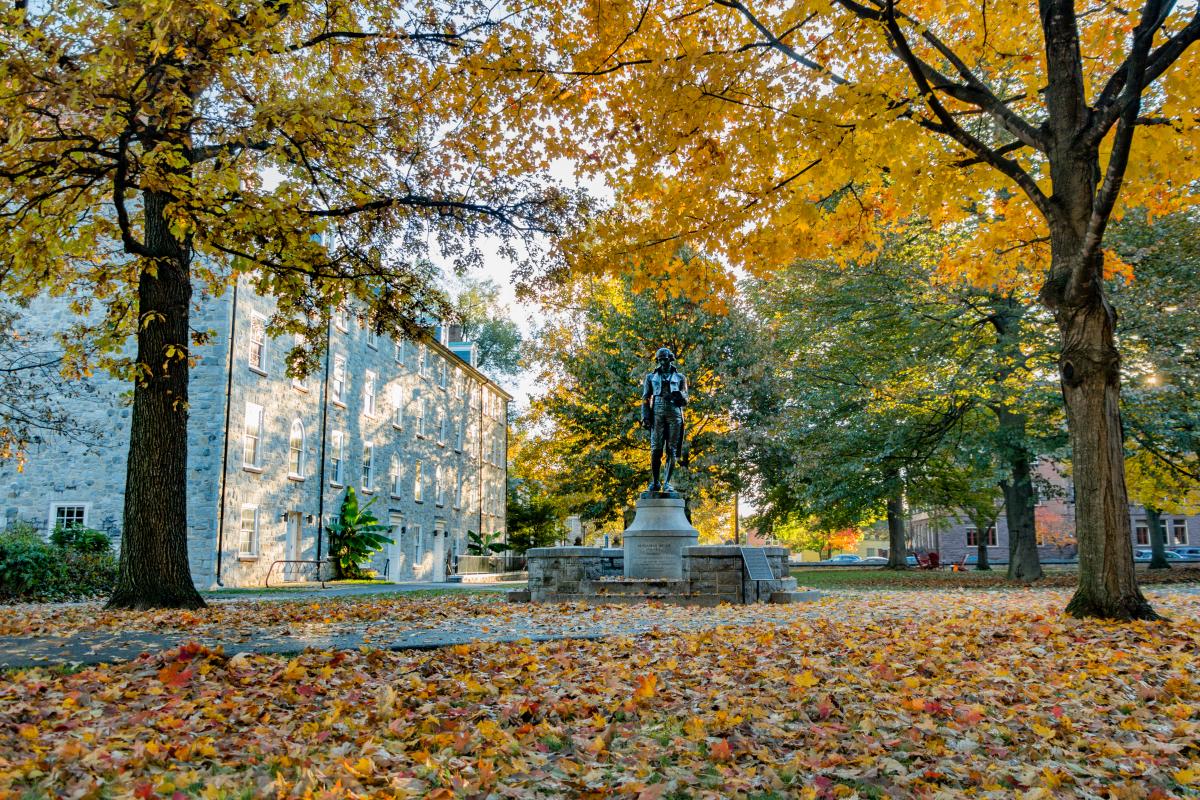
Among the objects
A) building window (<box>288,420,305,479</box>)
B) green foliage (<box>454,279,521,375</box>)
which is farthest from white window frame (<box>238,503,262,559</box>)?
green foliage (<box>454,279,521,375</box>)

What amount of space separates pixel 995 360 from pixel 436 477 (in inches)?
1004

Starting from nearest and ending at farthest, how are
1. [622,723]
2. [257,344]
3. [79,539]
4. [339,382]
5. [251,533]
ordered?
[622,723]
[79,539]
[251,533]
[257,344]
[339,382]

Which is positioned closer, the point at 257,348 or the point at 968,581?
the point at 968,581

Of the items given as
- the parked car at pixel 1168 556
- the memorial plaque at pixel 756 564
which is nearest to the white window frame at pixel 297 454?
the memorial plaque at pixel 756 564

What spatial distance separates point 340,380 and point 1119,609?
81.3 feet

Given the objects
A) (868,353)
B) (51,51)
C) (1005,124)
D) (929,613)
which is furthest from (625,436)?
(51,51)

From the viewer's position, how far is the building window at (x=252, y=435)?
22656mm

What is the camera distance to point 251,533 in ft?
74.9

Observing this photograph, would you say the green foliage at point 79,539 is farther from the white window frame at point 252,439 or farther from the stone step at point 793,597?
the stone step at point 793,597

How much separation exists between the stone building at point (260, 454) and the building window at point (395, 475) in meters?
0.09

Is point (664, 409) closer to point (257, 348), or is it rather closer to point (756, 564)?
point (756, 564)

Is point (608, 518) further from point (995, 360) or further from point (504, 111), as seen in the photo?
point (504, 111)

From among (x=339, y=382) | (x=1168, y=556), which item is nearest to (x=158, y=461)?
(x=339, y=382)

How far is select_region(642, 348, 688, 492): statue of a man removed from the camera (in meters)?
15.3
